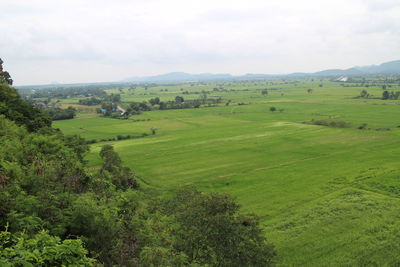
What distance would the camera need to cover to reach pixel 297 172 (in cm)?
4128

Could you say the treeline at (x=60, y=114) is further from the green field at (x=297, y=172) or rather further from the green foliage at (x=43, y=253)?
the green foliage at (x=43, y=253)

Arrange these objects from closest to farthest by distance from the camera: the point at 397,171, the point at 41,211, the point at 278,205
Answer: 1. the point at 41,211
2. the point at 278,205
3. the point at 397,171

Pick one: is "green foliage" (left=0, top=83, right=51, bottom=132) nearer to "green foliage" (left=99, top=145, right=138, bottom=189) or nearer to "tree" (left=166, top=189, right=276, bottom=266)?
"green foliage" (left=99, top=145, right=138, bottom=189)

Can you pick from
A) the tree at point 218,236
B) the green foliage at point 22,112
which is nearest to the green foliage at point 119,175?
the green foliage at point 22,112

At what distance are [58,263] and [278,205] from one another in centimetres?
2539

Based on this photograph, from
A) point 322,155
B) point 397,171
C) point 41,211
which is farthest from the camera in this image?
point 322,155

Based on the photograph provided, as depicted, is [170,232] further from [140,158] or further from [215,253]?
[140,158]

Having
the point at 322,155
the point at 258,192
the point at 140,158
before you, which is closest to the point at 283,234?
the point at 258,192

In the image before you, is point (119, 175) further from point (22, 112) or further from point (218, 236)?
point (218, 236)

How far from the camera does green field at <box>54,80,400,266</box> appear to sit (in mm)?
23016

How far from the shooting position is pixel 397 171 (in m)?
38.2

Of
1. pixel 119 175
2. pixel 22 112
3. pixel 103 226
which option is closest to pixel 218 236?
pixel 103 226

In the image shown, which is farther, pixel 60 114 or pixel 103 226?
pixel 60 114

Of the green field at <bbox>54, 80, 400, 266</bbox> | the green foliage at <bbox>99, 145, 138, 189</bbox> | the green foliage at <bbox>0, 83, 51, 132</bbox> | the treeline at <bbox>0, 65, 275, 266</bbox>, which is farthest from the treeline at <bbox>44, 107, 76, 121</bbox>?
the treeline at <bbox>0, 65, 275, 266</bbox>
